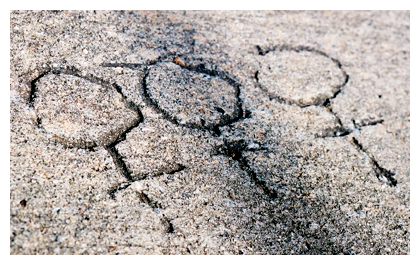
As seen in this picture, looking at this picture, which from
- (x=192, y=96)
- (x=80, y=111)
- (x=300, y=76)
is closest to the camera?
(x=80, y=111)

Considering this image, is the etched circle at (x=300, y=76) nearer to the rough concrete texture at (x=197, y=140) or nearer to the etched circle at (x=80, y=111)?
the rough concrete texture at (x=197, y=140)

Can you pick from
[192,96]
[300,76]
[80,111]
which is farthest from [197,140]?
[300,76]

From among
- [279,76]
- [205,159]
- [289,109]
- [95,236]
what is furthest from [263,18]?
[95,236]

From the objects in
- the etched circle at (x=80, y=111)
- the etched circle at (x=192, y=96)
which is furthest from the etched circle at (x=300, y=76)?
the etched circle at (x=80, y=111)

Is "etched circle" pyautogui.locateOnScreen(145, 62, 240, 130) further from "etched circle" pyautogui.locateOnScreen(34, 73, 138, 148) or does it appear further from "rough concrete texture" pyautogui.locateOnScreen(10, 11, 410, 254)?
"etched circle" pyautogui.locateOnScreen(34, 73, 138, 148)

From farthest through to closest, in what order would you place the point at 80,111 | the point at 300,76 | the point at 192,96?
1. the point at 300,76
2. the point at 192,96
3. the point at 80,111

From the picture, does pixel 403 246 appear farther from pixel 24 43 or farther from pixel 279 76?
pixel 24 43

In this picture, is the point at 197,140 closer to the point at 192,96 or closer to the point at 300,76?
the point at 192,96
